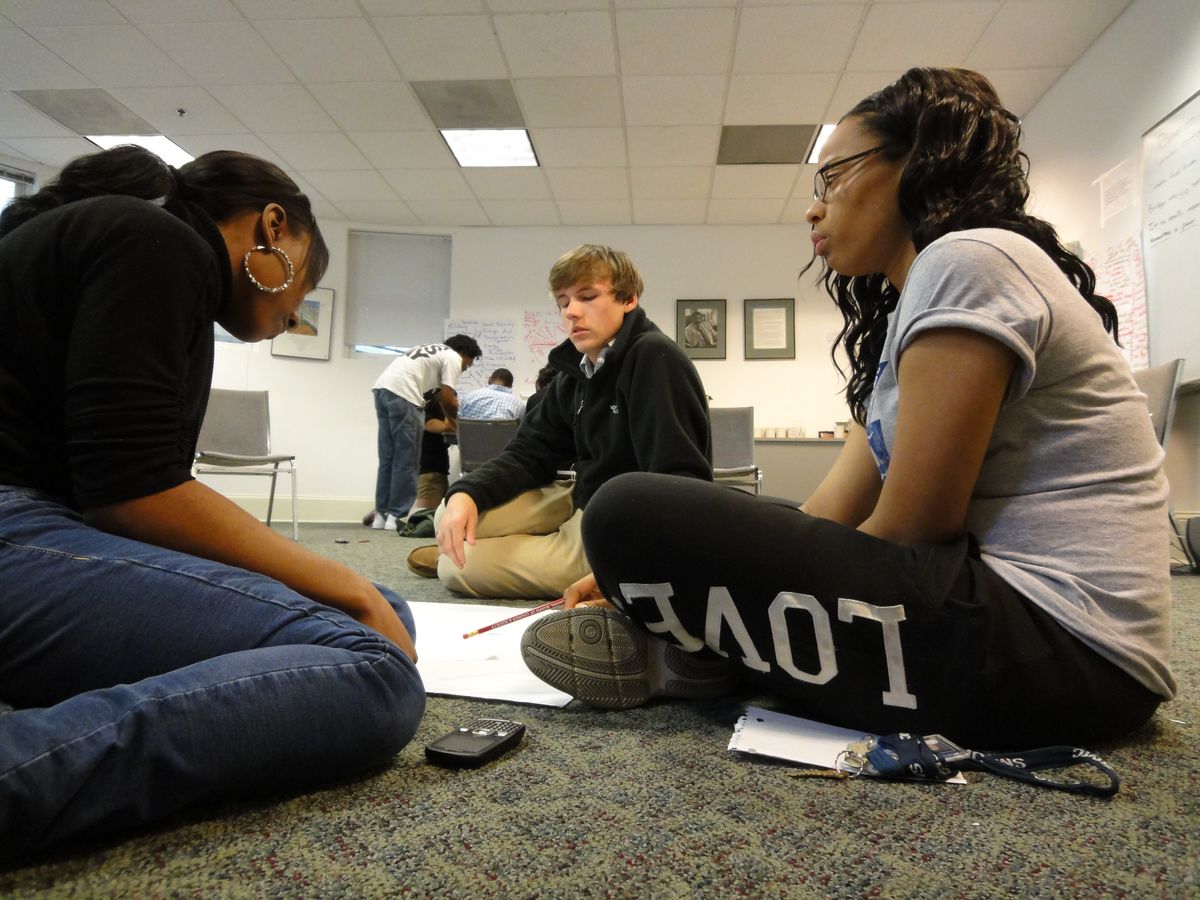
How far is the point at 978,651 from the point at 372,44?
3553 millimetres

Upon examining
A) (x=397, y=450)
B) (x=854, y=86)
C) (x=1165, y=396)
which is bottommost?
(x=397, y=450)

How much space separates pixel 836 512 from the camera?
97 cm

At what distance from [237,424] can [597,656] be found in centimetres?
348

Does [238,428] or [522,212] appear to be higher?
[522,212]

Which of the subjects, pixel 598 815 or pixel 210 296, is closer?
pixel 598 815

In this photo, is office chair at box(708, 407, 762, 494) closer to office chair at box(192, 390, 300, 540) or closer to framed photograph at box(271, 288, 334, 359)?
office chair at box(192, 390, 300, 540)

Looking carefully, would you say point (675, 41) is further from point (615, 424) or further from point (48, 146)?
point (48, 146)

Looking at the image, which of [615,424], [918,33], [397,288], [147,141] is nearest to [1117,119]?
[918,33]

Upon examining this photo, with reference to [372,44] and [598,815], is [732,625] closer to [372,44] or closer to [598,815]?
[598,815]

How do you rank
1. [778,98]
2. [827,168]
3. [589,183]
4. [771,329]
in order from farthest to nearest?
[771,329]
[589,183]
[778,98]
[827,168]

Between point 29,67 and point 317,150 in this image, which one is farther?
point 317,150

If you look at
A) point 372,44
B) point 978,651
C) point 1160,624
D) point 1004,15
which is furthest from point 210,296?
point 1004,15

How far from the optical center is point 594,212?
5020 millimetres

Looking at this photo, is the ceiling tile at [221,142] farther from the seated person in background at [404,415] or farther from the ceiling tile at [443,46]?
the seated person in background at [404,415]
